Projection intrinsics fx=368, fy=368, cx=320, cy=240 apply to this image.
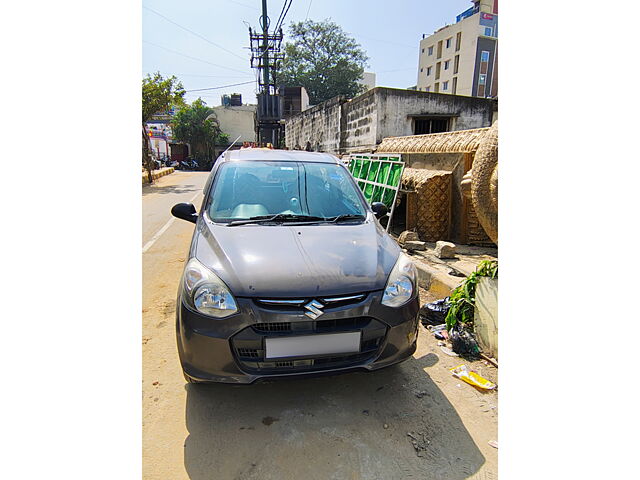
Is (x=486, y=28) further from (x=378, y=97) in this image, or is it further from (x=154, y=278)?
(x=154, y=278)

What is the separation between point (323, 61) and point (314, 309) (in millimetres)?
42828

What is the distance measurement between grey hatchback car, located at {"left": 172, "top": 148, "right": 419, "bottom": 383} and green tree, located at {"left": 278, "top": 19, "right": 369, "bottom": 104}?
40219mm

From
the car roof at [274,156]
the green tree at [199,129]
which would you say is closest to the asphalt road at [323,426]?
the car roof at [274,156]

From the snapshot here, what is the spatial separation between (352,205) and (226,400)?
1786mm

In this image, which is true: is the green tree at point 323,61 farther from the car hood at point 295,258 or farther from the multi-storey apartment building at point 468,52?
the car hood at point 295,258

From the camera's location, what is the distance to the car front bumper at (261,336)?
6.52ft

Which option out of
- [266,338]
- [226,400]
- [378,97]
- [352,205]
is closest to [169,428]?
[226,400]

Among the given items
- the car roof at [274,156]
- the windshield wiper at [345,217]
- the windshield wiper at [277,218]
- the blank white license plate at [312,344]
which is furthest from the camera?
the car roof at [274,156]

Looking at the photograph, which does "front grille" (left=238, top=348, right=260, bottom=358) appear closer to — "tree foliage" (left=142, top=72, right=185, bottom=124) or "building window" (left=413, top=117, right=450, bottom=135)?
"building window" (left=413, top=117, right=450, bottom=135)

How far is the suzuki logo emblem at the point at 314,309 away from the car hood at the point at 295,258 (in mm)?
47

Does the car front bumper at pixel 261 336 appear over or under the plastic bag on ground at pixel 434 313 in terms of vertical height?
over

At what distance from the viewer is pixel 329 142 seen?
46.0 feet

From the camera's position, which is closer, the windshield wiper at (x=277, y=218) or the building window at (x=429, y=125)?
the windshield wiper at (x=277, y=218)

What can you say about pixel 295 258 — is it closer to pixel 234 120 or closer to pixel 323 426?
pixel 323 426
